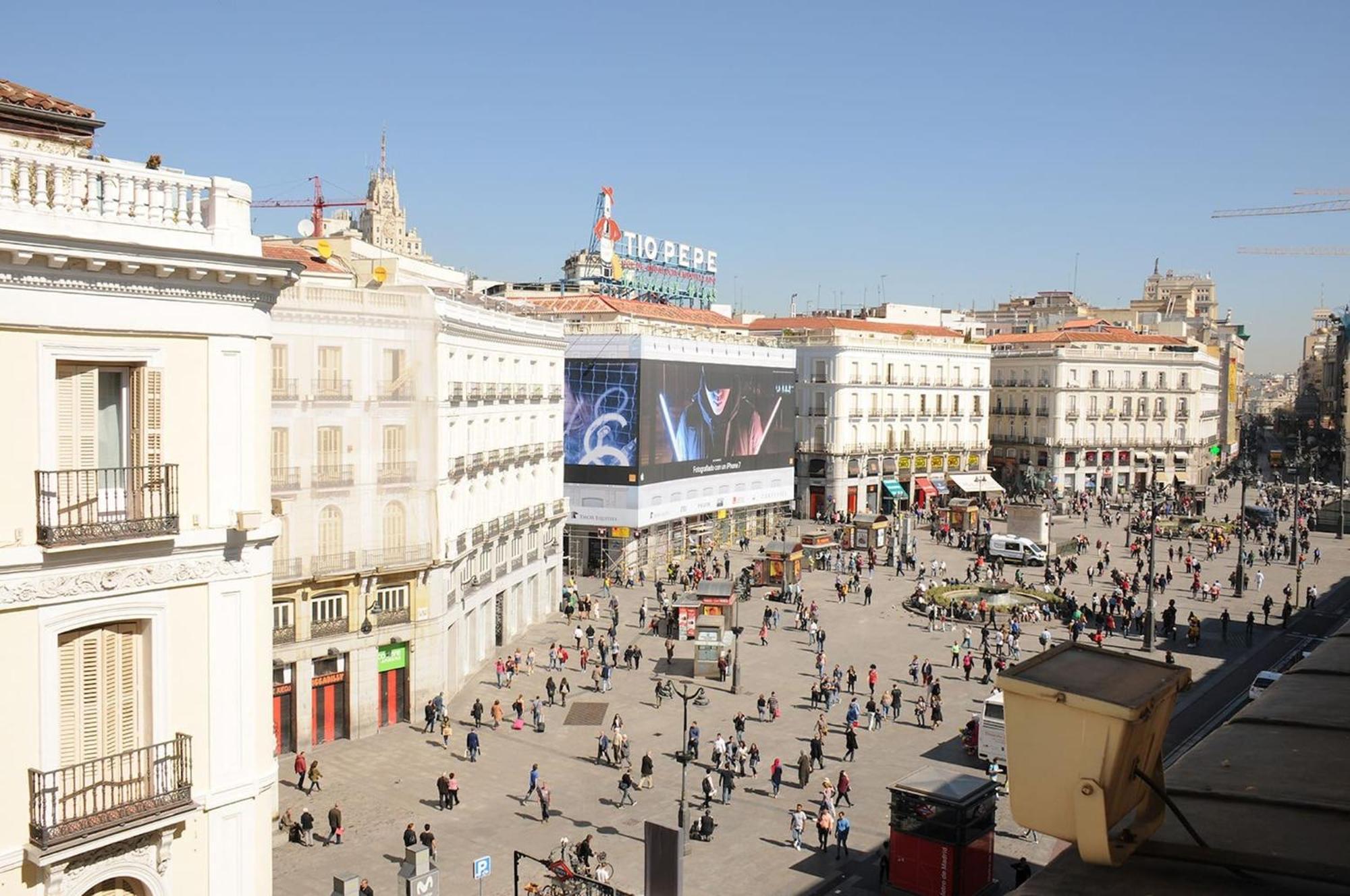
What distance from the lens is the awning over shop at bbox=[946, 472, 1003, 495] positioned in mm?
82500

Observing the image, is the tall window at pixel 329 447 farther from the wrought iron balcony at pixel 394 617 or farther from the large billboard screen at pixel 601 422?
the large billboard screen at pixel 601 422

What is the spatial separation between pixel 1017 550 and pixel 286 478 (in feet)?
134

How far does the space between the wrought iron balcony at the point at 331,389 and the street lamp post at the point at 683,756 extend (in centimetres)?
1193

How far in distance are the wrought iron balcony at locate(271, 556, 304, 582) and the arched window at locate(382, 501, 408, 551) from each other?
2.72m

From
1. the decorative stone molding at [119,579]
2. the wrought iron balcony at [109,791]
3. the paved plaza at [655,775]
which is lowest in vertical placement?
the paved plaza at [655,775]

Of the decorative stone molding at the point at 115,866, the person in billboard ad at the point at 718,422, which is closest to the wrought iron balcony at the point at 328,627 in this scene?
the decorative stone molding at the point at 115,866

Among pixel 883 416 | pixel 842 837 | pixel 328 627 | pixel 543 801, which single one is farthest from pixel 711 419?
pixel 842 837

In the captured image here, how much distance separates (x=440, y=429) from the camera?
109 feet

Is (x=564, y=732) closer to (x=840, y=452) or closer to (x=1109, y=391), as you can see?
(x=840, y=452)

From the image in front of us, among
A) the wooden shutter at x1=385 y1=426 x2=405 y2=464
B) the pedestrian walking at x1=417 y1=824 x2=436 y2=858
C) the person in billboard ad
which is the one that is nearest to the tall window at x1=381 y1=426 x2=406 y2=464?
the wooden shutter at x1=385 y1=426 x2=405 y2=464

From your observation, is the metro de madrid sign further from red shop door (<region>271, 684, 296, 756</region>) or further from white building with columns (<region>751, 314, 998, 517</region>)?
red shop door (<region>271, 684, 296, 756</region>)

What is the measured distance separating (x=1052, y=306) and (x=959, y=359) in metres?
47.3

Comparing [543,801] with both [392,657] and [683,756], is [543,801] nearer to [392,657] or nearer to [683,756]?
[683,756]

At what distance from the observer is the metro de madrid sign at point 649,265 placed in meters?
76.0
